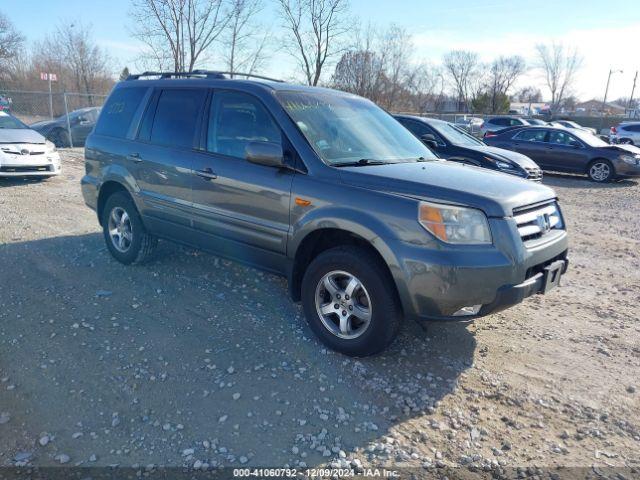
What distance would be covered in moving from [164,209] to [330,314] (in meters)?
2.09

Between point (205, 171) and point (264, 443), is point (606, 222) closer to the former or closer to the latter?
point (205, 171)

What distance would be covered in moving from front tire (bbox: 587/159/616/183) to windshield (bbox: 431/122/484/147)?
5.30 m

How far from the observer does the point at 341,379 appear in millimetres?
3355

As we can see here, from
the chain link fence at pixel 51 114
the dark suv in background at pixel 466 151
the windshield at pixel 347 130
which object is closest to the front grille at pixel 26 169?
the chain link fence at pixel 51 114

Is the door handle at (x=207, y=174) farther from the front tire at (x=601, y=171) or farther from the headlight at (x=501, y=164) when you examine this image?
the front tire at (x=601, y=171)

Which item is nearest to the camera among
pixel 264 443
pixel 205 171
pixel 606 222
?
pixel 264 443

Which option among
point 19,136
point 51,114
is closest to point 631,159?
point 19,136

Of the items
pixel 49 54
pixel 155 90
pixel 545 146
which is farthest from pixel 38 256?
pixel 49 54

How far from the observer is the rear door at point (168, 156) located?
4.49 metres

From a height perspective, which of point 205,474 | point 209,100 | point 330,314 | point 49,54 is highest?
point 49,54

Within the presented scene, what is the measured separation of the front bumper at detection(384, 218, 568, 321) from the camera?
3053mm

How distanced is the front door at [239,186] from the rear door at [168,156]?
6.9 inches

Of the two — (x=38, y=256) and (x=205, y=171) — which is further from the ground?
(x=205, y=171)

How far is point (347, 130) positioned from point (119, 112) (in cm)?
271
